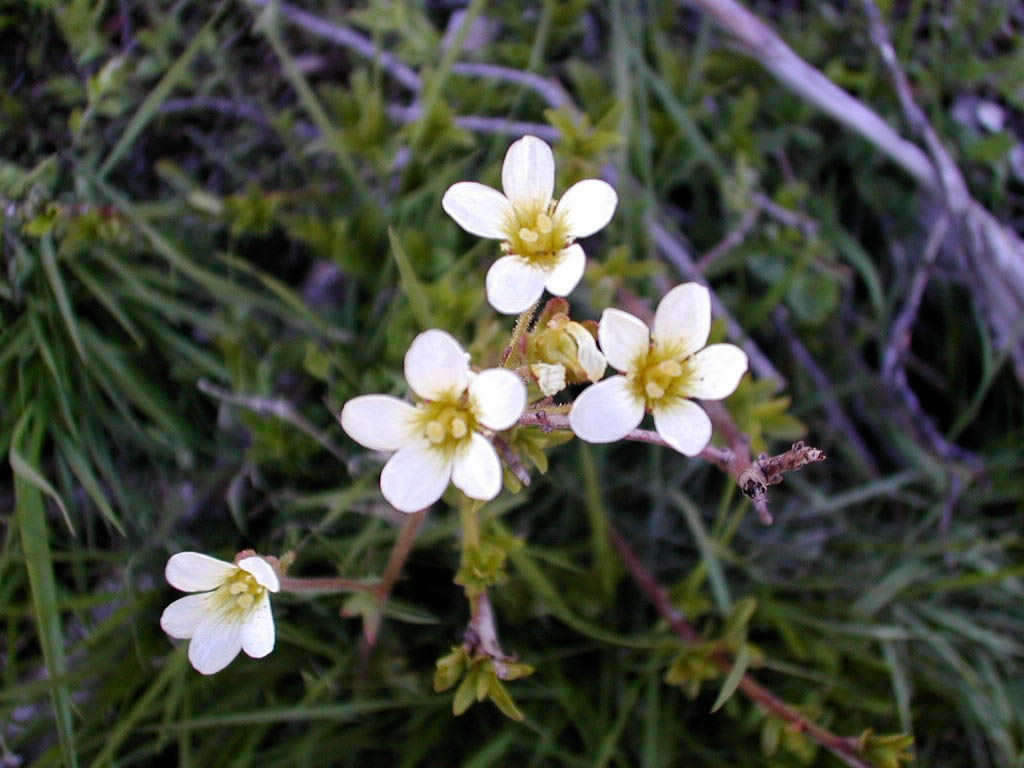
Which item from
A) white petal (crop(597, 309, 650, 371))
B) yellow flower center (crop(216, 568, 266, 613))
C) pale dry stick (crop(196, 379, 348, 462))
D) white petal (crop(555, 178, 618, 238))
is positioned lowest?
pale dry stick (crop(196, 379, 348, 462))

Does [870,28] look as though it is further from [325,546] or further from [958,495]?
[325,546]

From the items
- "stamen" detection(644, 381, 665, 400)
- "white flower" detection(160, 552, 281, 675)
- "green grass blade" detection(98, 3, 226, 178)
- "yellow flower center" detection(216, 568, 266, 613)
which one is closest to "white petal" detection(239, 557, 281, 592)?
"white flower" detection(160, 552, 281, 675)

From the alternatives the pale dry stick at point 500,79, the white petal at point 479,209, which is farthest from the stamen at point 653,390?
the pale dry stick at point 500,79

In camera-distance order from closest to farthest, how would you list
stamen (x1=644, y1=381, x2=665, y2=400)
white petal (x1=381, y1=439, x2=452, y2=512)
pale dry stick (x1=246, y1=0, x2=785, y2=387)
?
white petal (x1=381, y1=439, x2=452, y2=512) → stamen (x1=644, y1=381, x2=665, y2=400) → pale dry stick (x1=246, y1=0, x2=785, y2=387)

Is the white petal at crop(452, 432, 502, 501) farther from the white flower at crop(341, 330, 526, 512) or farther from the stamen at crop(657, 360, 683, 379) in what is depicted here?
the stamen at crop(657, 360, 683, 379)

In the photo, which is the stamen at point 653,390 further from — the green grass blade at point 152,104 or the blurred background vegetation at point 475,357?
the green grass blade at point 152,104

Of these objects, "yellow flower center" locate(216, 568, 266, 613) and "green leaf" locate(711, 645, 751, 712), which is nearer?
"yellow flower center" locate(216, 568, 266, 613)

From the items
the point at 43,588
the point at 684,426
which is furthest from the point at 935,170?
the point at 43,588

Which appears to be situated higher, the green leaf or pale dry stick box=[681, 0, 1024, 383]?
pale dry stick box=[681, 0, 1024, 383]

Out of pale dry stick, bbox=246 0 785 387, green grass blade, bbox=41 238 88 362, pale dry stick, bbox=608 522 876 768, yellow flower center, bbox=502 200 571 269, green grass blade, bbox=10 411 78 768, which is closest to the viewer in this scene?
yellow flower center, bbox=502 200 571 269
